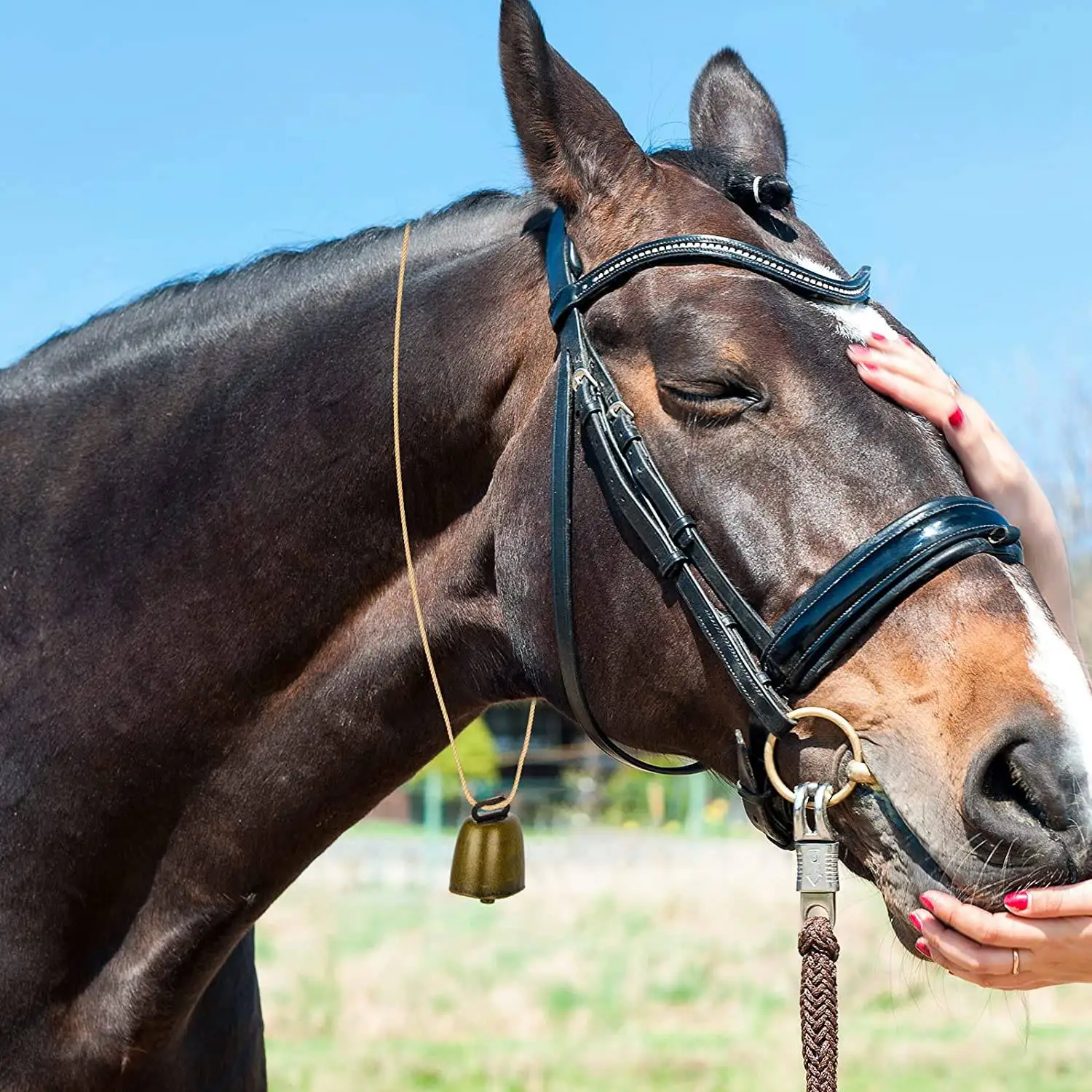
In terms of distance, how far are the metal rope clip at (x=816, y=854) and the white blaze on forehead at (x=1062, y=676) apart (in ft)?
1.36

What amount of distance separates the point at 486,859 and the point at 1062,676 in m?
1.38

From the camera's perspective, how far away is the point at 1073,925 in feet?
6.88

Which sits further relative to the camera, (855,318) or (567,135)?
(567,135)

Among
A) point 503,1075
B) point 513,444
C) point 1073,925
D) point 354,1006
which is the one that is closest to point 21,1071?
point 513,444

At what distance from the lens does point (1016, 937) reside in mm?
2109

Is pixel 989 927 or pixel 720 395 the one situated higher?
pixel 720 395

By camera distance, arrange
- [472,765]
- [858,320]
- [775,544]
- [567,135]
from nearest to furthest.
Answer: [775,544] → [858,320] → [567,135] → [472,765]

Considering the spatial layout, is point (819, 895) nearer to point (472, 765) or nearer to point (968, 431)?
point (968, 431)

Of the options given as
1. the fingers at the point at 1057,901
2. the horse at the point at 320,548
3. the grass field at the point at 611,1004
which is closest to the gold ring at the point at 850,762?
the horse at the point at 320,548

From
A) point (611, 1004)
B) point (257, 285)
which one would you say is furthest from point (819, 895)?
point (611, 1004)

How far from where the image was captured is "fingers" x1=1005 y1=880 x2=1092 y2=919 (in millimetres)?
2076

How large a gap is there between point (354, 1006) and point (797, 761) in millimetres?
7863

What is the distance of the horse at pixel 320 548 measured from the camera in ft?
8.36

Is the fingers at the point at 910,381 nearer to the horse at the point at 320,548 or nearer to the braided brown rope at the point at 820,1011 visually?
the horse at the point at 320,548
